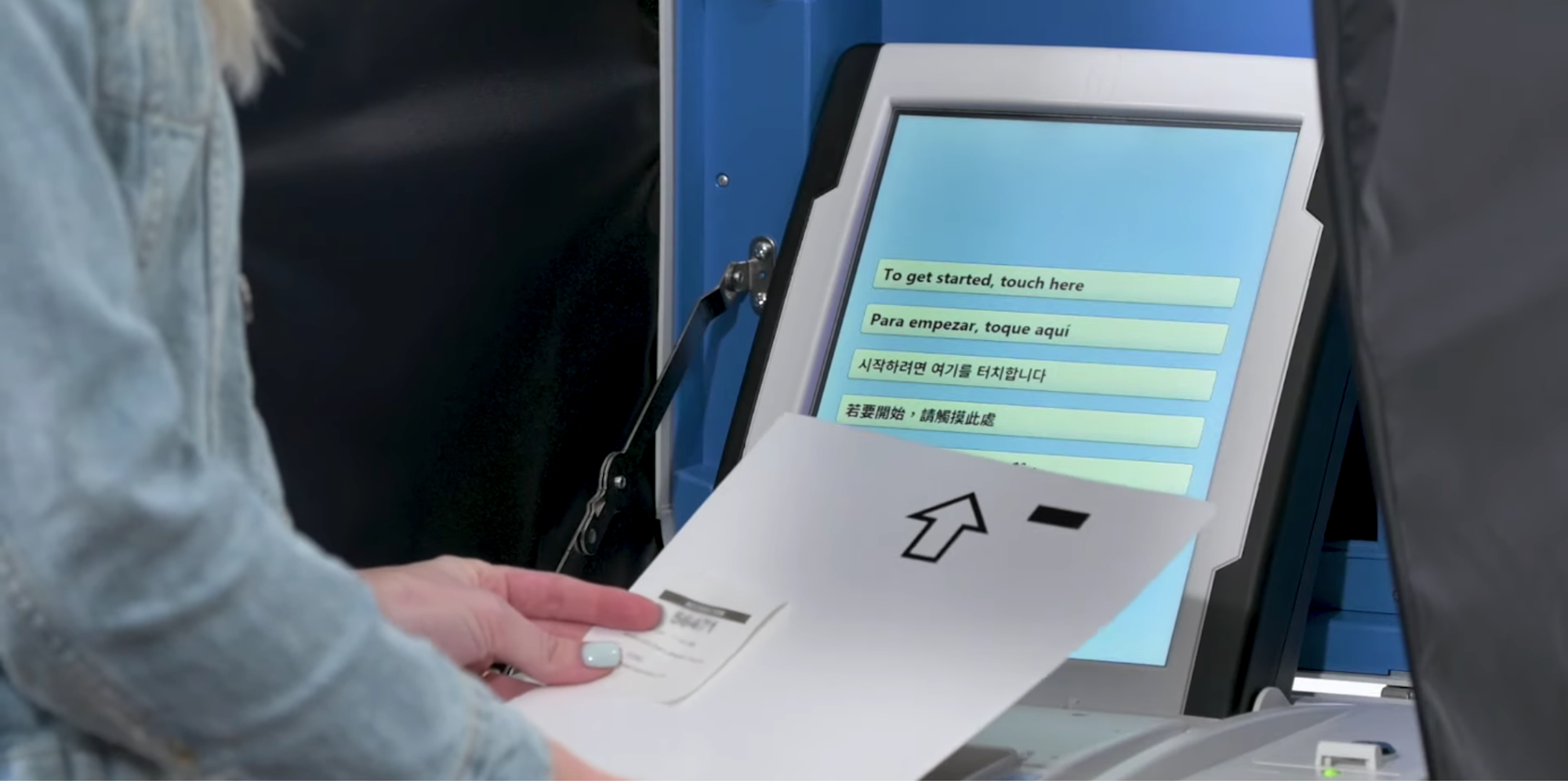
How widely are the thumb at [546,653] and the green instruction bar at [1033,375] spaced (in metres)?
0.44

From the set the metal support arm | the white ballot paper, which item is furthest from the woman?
the metal support arm

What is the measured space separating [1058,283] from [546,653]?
545 millimetres

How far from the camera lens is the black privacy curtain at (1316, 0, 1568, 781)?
0.80 metres

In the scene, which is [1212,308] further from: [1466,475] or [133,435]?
[133,435]

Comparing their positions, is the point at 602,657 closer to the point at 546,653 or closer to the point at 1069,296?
the point at 546,653

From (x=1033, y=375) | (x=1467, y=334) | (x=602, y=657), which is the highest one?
(x=1467, y=334)

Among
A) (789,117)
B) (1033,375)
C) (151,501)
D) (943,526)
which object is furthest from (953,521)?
(789,117)

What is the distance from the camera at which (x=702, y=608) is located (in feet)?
3.18

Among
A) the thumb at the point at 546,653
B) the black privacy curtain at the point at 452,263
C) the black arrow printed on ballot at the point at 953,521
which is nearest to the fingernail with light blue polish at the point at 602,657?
the thumb at the point at 546,653

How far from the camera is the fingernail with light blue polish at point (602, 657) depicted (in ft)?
3.14

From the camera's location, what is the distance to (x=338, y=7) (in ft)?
3.64

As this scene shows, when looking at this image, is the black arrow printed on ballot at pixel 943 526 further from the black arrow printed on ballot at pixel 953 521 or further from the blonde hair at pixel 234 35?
Result: the blonde hair at pixel 234 35

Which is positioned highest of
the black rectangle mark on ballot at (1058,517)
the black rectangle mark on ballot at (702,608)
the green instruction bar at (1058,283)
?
the green instruction bar at (1058,283)

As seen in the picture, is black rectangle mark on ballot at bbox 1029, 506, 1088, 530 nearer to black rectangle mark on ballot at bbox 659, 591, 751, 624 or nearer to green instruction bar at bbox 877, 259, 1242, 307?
black rectangle mark on ballot at bbox 659, 591, 751, 624
